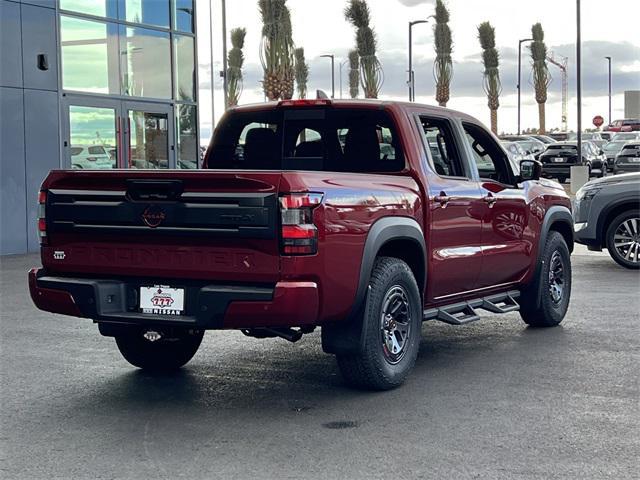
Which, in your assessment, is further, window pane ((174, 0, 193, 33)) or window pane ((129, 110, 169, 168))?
window pane ((174, 0, 193, 33))

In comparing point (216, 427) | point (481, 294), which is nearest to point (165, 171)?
point (216, 427)

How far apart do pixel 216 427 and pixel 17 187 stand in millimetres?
13032

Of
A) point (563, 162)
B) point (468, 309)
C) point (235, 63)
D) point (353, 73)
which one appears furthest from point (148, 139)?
point (353, 73)

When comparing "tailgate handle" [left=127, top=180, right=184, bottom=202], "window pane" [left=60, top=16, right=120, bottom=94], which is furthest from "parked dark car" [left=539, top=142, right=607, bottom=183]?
"tailgate handle" [left=127, top=180, right=184, bottom=202]

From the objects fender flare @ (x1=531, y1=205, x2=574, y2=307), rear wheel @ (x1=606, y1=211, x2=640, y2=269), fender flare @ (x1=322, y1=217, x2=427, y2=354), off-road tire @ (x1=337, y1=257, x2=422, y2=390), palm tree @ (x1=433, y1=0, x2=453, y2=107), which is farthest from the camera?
palm tree @ (x1=433, y1=0, x2=453, y2=107)

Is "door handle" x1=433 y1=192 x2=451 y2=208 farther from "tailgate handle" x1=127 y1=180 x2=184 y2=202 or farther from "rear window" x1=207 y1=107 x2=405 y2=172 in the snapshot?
"tailgate handle" x1=127 y1=180 x2=184 y2=202

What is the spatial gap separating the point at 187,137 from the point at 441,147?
15.2 m

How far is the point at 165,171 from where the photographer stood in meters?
6.11

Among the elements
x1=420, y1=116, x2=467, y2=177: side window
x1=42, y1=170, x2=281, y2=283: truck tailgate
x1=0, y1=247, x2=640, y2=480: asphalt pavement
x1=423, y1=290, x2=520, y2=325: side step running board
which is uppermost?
x1=420, y1=116, x2=467, y2=177: side window

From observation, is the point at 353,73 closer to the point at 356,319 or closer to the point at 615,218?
the point at 615,218

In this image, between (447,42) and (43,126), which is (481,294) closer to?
(43,126)

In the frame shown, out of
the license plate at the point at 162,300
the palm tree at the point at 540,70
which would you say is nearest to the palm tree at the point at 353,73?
the palm tree at the point at 540,70

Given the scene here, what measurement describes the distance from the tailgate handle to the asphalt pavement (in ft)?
4.29

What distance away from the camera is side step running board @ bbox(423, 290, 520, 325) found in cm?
752
